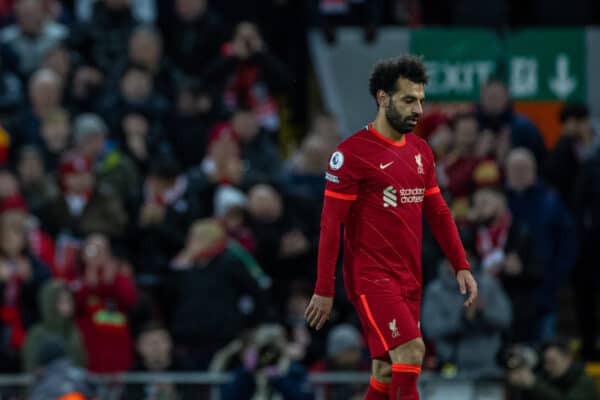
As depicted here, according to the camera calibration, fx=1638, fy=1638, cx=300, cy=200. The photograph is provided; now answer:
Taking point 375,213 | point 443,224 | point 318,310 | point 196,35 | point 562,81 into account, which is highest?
point 196,35

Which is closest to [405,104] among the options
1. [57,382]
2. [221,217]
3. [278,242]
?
[57,382]

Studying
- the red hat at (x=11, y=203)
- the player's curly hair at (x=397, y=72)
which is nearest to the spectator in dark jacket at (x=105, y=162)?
the red hat at (x=11, y=203)

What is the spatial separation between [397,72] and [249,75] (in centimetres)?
842

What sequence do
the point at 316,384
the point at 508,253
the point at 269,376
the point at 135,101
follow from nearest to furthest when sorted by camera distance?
1. the point at 269,376
2. the point at 316,384
3. the point at 508,253
4. the point at 135,101

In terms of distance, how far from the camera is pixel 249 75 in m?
17.6

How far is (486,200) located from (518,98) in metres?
3.29

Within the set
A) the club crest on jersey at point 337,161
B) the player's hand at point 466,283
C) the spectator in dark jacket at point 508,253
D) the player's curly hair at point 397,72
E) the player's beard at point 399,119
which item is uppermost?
the player's curly hair at point 397,72

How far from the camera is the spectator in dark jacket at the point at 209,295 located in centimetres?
1464

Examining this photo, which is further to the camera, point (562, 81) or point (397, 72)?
point (562, 81)

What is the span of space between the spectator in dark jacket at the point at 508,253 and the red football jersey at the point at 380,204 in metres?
5.11

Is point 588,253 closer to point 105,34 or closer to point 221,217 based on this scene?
point 221,217

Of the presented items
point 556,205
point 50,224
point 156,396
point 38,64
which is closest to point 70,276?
point 50,224

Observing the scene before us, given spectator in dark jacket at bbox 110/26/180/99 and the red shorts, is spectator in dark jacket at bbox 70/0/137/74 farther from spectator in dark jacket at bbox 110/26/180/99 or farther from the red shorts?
the red shorts

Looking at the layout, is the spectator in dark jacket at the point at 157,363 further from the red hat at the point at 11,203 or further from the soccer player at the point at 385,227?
the soccer player at the point at 385,227
